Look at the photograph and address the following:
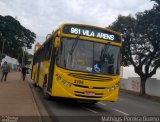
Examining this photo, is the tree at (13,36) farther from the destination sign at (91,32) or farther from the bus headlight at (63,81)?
the bus headlight at (63,81)

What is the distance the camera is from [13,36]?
102 metres

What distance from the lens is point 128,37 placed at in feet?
144

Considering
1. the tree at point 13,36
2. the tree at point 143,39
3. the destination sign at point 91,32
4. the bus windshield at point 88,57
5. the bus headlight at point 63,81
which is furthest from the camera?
the tree at point 13,36

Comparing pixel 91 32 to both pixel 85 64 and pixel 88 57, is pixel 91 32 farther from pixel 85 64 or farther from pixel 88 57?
pixel 85 64

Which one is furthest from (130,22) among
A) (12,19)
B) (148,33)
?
(12,19)

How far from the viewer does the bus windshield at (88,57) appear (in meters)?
14.7

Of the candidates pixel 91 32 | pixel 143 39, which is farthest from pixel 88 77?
pixel 143 39

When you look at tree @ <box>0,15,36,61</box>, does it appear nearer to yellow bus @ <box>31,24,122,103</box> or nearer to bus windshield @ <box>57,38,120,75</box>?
yellow bus @ <box>31,24,122,103</box>

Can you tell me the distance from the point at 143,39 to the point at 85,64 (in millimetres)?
27445

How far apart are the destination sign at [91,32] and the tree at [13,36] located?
81.7 m

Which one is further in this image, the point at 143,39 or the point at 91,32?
the point at 143,39

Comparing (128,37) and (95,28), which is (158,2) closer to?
(128,37)

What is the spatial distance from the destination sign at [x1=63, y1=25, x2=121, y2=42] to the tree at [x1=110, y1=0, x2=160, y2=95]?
23359 millimetres

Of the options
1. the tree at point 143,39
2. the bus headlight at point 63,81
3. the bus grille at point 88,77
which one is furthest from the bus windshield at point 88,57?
the tree at point 143,39
